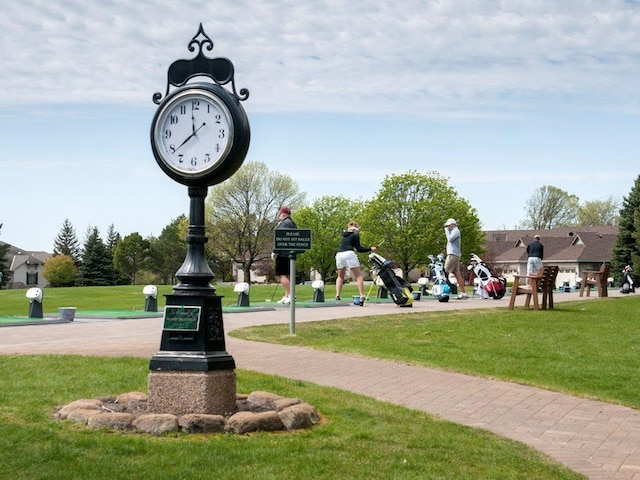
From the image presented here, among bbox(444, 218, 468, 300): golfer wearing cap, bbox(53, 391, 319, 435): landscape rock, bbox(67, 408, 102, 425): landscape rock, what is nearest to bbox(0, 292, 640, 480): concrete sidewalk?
bbox(53, 391, 319, 435): landscape rock

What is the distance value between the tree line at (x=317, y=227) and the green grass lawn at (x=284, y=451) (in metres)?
45.6

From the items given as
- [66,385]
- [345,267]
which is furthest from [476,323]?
[66,385]

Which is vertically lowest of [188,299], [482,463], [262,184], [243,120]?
[482,463]

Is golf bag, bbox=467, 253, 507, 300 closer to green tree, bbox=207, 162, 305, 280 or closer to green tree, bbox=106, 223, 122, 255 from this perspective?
green tree, bbox=207, 162, 305, 280

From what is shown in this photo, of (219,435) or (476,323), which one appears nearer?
(219,435)

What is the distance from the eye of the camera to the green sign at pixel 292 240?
553 inches

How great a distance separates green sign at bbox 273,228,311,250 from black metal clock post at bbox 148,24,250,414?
19.8ft

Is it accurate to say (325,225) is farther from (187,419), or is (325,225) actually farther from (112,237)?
(187,419)

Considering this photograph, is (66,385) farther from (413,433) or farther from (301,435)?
(413,433)

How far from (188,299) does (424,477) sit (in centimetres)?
280

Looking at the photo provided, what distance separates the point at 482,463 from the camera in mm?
6121

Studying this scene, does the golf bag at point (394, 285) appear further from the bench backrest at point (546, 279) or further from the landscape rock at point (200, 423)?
the landscape rock at point (200, 423)

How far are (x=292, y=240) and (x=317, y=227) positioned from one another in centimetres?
6538

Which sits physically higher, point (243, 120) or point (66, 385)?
point (243, 120)
